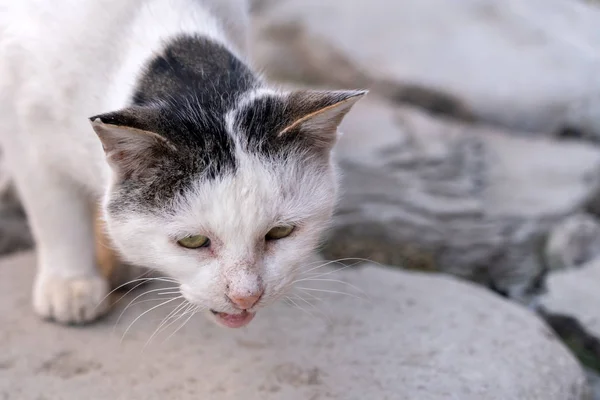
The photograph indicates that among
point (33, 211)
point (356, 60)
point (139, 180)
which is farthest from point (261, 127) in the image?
point (356, 60)

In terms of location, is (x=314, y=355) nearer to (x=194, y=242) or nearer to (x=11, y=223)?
(x=194, y=242)

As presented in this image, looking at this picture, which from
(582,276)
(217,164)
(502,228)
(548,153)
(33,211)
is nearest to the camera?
(217,164)

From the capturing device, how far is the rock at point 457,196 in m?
3.24

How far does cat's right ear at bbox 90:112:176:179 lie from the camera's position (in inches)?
62.8

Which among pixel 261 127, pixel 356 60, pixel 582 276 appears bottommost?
pixel 582 276

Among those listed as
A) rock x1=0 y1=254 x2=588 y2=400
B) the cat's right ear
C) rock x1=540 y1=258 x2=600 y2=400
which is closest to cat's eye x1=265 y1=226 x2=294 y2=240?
the cat's right ear

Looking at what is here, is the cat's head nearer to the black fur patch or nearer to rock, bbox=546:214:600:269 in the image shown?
the black fur patch

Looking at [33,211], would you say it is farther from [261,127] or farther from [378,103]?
[378,103]

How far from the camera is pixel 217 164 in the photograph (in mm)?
1709

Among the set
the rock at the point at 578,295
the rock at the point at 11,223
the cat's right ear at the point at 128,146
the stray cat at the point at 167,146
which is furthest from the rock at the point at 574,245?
the rock at the point at 11,223

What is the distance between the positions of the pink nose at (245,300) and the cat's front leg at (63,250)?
902mm

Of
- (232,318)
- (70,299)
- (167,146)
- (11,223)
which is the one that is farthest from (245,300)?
(11,223)

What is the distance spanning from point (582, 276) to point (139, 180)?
1.99m

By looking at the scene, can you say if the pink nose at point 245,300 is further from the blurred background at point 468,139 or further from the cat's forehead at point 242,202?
the blurred background at point 468,139
